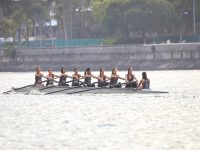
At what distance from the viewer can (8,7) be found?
341 ft

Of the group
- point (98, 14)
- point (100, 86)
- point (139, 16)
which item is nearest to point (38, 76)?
point (100, 86)

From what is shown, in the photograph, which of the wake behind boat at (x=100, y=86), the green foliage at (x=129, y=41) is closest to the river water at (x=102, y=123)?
the wake behind boat at (x=100, y=86)

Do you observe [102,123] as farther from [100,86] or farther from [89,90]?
[100,86]

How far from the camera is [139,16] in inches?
3848

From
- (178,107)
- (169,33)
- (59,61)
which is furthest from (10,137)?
(169,33)

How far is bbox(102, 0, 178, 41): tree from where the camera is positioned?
98.2 meters

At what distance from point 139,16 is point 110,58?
1544 centimetres

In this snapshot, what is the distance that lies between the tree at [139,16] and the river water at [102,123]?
209 feet

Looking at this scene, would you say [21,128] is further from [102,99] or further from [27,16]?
[27,16]

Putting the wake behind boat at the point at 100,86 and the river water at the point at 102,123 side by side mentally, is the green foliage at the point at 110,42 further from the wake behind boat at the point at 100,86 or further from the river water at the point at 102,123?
the river water at the point at 102,123

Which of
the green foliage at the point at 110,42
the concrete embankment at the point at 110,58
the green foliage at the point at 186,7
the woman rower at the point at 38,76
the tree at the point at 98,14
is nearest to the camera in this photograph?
the woman rower at the point at 38,76

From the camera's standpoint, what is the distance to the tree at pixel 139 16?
98250 mm

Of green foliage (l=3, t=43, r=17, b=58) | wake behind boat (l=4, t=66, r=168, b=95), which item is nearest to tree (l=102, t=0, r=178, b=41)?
green foliage (l=3, t=43, r=17, b=58)

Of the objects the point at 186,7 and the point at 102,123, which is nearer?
the point at 102,123
